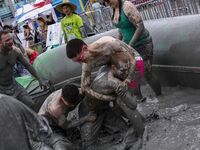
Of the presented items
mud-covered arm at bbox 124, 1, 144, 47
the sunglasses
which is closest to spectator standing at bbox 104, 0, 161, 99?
mud-covered arm at bbox 124, 1, 144, 47

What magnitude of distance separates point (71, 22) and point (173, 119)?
3.98 m

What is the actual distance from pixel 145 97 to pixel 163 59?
67 centimetres

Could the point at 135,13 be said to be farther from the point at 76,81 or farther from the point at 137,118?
the point at 76,81

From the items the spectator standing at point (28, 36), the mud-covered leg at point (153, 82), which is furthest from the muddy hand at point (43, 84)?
the spectator standing at point (28, 36)

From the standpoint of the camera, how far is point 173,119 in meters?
5.31

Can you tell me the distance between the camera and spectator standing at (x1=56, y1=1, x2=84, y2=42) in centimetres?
847

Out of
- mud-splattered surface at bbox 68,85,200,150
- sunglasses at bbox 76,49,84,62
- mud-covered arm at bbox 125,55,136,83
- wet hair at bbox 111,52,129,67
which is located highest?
sunglasses at bbox 76,49,84,62

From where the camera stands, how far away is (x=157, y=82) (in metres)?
6.16

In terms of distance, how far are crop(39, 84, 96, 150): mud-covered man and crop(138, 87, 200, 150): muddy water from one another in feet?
2.88

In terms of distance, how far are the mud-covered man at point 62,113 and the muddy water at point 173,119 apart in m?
0.88

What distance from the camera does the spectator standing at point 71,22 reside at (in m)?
8.47

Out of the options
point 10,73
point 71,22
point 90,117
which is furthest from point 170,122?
point 71,22

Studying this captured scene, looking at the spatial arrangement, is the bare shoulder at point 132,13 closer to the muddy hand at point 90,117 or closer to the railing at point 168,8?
the muddy hand at point 90,117

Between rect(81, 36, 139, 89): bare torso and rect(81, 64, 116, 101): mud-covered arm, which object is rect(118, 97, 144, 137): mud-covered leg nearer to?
rect(81, 64, 116, 101): mud-covered arm
